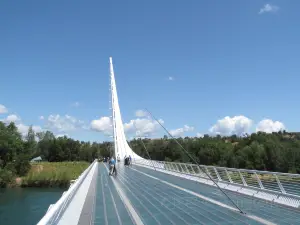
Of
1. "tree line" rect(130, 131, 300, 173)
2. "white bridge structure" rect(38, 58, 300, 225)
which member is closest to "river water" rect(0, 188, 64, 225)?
"tree line" rect(130, 131, 300, 173)

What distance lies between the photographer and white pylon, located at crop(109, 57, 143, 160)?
6178 cm

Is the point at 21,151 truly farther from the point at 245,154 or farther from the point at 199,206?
the point at 199,206

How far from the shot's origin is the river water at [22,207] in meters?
38.4

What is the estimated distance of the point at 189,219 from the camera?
8.30m

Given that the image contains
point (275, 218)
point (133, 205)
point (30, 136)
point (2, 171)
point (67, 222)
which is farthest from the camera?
point (30, 136)

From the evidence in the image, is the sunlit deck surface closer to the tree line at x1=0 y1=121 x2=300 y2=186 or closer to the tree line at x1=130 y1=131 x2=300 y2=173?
the tree line at x1=0 y1=121 x2=300 y2=186

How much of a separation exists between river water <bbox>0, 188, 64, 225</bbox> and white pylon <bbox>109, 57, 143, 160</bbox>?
43.3 feet

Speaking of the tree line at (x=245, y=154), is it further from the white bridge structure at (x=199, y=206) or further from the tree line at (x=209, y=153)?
the white bridge structure at (x=199, y=206)

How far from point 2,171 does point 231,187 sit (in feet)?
213

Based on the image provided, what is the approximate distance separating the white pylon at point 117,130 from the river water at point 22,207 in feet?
43.3

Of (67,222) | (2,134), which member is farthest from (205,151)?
(67,222)

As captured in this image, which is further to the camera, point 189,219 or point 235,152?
point 235,152

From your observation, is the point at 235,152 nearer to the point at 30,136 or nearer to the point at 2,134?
the point at 2,134

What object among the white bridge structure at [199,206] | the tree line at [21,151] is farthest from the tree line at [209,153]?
the white bridge structure at [199,206]
